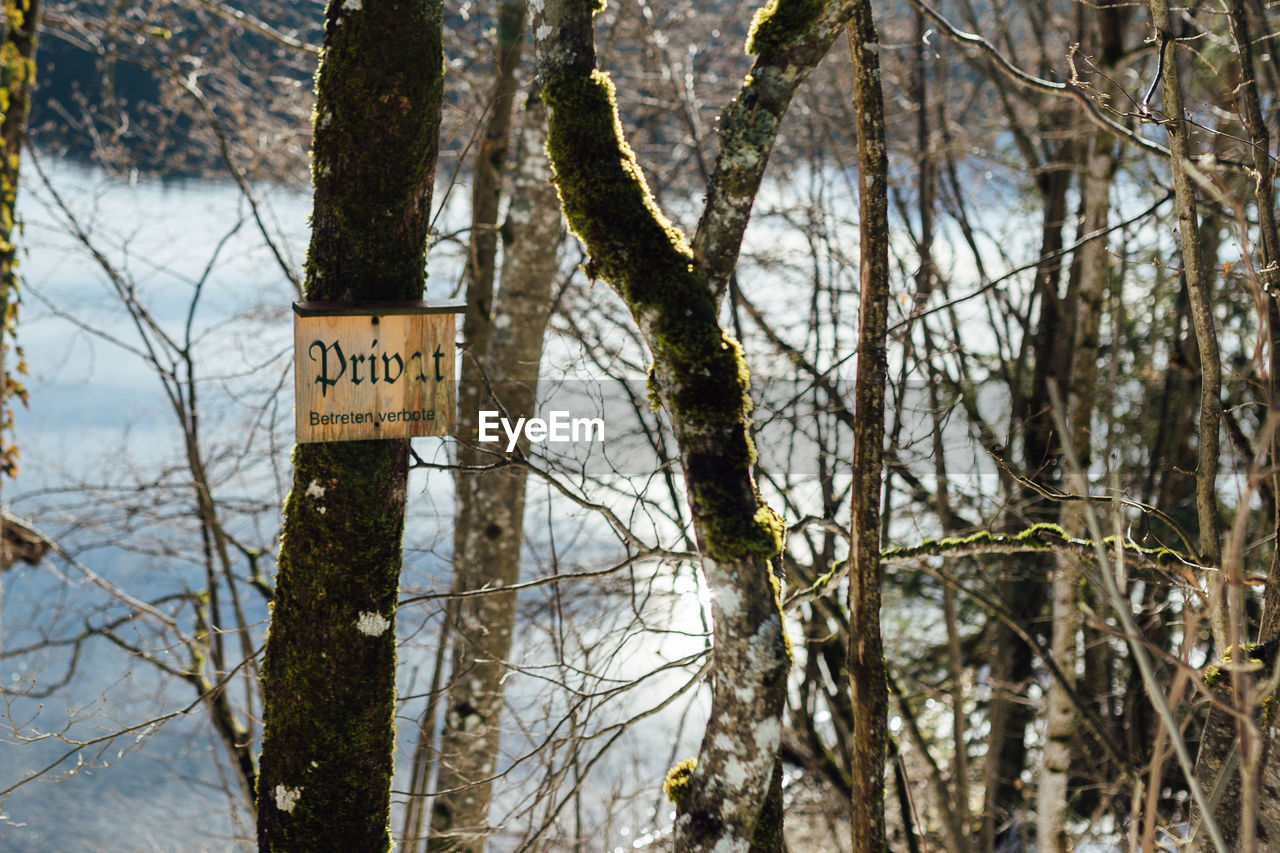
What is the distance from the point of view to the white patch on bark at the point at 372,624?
7.61ft

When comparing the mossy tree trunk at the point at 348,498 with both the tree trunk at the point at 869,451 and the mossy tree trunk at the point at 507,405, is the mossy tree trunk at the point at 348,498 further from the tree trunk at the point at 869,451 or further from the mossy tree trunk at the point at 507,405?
the mossy tree trunk at the point at 507,405

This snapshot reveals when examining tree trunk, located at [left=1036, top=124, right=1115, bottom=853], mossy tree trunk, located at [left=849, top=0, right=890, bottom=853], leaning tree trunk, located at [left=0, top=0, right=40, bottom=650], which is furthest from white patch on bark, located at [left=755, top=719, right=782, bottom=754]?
leaning tree trunk, located at [left=0, top=0, right=40, bottom=650]

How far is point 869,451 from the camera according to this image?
202 cm

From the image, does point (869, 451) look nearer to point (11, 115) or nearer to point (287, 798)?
point (287, 798)

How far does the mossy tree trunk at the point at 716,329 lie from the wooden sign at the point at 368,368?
0.63 metres

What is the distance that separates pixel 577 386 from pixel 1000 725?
399 centimetres

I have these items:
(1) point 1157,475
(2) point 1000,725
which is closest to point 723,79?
(1) point 1157,475

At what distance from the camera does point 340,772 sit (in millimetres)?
2330

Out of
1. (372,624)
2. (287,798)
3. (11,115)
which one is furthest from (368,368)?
(11,115)

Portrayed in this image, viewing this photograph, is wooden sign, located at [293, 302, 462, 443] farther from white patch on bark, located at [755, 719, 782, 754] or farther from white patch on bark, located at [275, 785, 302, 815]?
white patch on bark, located at [755, 719, 782, 754]

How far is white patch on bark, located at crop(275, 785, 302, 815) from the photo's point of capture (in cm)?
232

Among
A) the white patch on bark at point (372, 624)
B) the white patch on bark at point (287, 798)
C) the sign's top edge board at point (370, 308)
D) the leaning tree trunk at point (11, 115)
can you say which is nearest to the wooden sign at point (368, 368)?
the sign's top edge board at point (370, 308)

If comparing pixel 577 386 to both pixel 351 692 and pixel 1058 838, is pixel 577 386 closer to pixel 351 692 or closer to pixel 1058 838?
pixel 1058 838

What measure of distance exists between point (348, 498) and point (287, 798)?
733 mm
